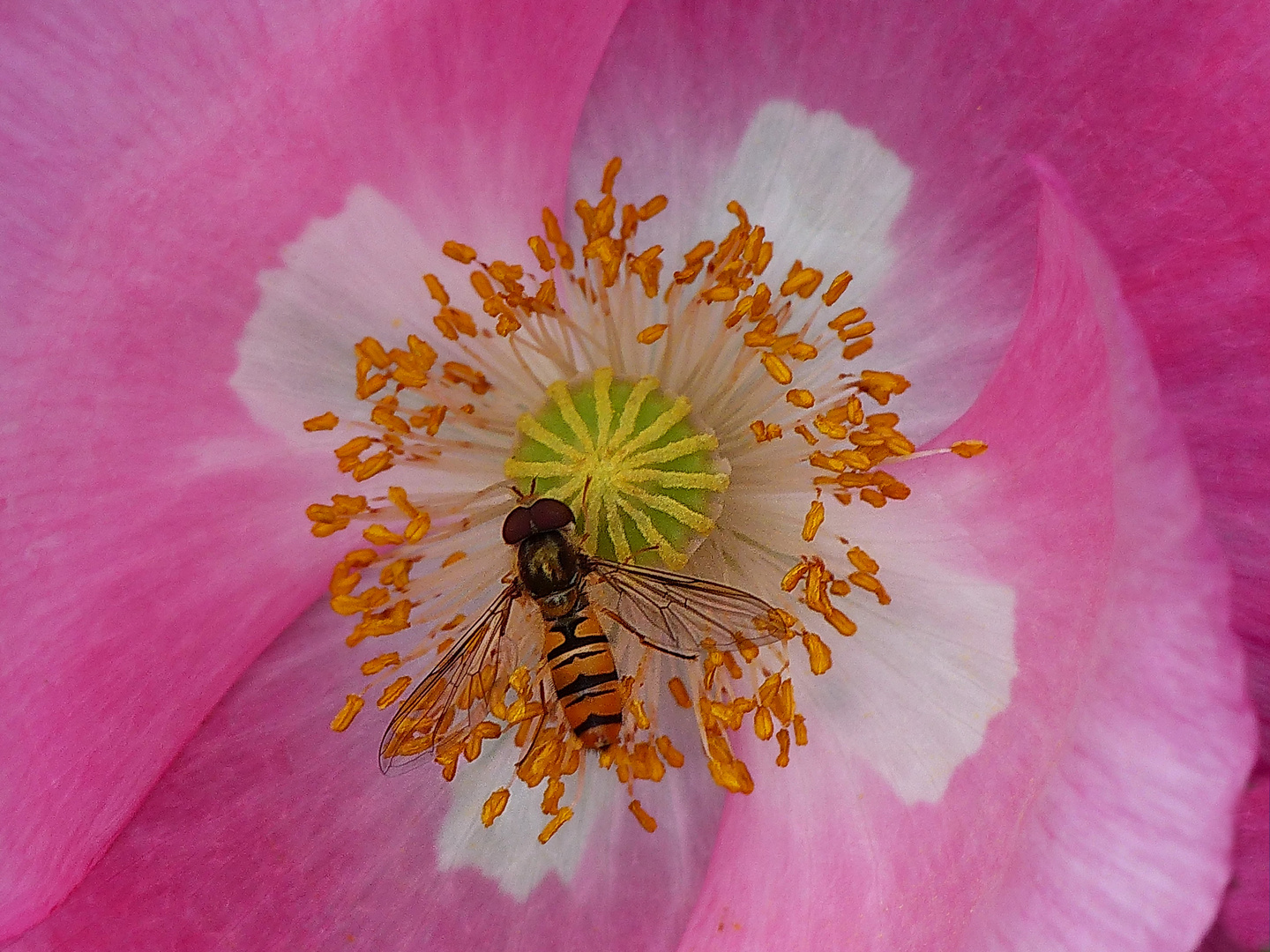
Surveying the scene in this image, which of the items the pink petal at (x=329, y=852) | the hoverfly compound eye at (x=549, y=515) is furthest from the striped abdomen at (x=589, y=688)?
the pink petal at (x=329, y=852)

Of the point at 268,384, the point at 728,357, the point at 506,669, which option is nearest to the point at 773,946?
the point at 506,669

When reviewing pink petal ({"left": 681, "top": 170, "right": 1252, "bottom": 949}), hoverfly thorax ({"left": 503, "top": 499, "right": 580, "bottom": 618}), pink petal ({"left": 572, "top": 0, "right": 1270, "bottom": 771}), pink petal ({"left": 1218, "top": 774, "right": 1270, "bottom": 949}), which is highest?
pink petal ({"left": 572, "top": 0, "right": 1270, "bottom": 771})

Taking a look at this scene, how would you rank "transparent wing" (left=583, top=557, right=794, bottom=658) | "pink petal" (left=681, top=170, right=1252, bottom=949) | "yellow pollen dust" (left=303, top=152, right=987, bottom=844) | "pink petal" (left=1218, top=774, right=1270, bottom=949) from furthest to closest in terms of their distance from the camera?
"yellow pollen dust" (left=303, top=152, right=987, bottom=844) → "transparent wing" (left=583, top=557, right=794, bottom=658) → "pink petal" (left=1218, top=774, right=1270, bottom=949) → "pink petal" (left=681, top=170, right=1252, bottom=949)

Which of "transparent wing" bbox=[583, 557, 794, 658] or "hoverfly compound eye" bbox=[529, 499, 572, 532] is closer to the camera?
"transparent wing" bbox=[583, 557, 794, 658]

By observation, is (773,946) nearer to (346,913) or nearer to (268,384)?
(346,913)

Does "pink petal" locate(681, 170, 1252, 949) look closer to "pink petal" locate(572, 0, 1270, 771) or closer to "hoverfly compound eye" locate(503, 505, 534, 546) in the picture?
"pink petal" locate(572, 0, 1270, 771)

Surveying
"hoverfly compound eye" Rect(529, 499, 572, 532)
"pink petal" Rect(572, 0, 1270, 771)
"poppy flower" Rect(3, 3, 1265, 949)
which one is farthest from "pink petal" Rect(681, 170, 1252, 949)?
"hoverfly compound eye" Rect(529, 499, 572, 532)
